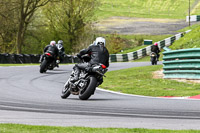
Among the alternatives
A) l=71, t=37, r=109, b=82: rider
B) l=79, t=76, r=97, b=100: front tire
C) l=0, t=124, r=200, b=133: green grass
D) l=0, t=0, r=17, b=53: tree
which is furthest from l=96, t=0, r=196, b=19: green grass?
l=0, t=124, r=200, b=133: green grass

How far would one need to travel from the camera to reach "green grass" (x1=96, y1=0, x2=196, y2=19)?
3979 inches

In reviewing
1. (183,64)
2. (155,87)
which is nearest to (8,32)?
(183,64)

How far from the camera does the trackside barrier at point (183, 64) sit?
55.3ft

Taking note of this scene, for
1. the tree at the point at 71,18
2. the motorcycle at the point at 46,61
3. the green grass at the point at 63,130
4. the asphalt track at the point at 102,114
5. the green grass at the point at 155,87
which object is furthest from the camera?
the tree at the point at 71,18

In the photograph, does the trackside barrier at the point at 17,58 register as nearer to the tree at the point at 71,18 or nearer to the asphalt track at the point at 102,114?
the tree at the point at 71,18

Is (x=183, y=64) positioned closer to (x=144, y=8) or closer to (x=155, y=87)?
(x=155, y=87)

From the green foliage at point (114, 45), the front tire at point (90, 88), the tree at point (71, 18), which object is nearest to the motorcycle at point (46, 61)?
the front tire at point (90, 88)

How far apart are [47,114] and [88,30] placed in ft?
159

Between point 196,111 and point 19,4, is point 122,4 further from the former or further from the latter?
point 196,111

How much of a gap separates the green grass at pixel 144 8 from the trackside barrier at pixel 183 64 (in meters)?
77.1

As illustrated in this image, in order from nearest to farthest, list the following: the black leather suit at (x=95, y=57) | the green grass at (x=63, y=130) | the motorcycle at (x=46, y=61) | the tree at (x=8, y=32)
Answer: the green grass at (x=63, y=130), the black leather suit at (x=95, y=57), the motorcycle at (x=46, y=61), the tree at (x=8, y=32)

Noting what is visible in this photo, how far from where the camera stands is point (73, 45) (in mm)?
55875

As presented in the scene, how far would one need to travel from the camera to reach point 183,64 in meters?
17.5

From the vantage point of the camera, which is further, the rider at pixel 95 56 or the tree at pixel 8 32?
the tree at pixel 8 32
